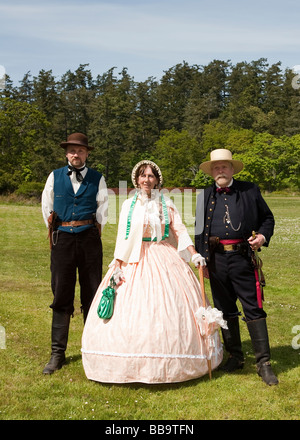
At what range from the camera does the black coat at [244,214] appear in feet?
19.6

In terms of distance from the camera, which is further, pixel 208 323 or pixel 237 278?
pixel 237 278

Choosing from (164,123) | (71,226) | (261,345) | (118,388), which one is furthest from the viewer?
(164,123)

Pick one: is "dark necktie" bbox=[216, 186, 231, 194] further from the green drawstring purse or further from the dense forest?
the dense forest

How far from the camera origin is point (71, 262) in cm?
622

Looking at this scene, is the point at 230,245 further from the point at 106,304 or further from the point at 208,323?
the point at 106,304

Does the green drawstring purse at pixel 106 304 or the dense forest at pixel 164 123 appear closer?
the green drawstring purse at pixel 106 304

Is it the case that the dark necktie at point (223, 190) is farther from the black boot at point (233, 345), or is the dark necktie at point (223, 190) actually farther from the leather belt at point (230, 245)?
the black boot at point (233, 345)

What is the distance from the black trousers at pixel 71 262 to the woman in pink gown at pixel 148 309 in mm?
394

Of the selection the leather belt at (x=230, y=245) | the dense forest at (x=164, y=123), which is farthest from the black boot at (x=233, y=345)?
the dense forest at (x=164, y=123)

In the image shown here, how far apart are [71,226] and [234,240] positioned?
6.02ft

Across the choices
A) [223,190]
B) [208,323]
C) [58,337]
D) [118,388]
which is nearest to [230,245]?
[223,190]

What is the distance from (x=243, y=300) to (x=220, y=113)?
3661 inches

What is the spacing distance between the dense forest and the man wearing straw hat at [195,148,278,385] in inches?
1929
